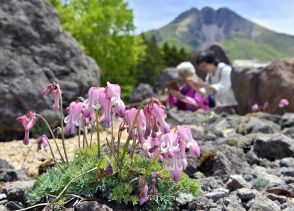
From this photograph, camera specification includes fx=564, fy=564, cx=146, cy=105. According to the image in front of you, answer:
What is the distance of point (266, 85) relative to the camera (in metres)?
16.6

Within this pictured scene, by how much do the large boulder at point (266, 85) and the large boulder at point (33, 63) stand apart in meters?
6.69

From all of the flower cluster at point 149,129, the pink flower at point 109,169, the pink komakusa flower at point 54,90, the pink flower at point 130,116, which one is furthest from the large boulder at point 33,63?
the pink flower at point 109,169

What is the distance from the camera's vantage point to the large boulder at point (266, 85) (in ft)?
51.2

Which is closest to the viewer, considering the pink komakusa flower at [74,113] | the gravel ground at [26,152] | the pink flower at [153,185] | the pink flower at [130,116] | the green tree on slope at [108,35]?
the pink flower at [153,185]

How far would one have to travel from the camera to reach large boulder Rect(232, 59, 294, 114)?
1561 centimetres

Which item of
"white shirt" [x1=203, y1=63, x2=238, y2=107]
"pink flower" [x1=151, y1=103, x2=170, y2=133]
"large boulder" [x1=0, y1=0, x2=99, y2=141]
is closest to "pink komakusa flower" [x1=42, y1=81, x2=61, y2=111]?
"pink flower" [x1=151, y1=103, x2=170, y2=133]

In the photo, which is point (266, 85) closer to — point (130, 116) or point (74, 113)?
point (74, 113)

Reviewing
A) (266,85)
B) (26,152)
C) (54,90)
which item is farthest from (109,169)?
(266,85)

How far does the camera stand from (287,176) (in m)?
5.80

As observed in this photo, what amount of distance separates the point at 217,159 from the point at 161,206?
2340 millimetres

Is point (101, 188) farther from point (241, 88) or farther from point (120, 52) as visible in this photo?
point (120, 52)

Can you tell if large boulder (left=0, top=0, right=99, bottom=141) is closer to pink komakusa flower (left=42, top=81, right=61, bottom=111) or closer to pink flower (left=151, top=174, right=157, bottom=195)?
pink komakusa flower (left=42, top=81, right=61, bottom=111)

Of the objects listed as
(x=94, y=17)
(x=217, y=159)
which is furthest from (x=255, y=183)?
(x=94, y=17)

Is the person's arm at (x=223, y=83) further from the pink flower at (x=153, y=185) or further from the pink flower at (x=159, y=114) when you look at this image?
the pink flower at (x=159, y=114)
